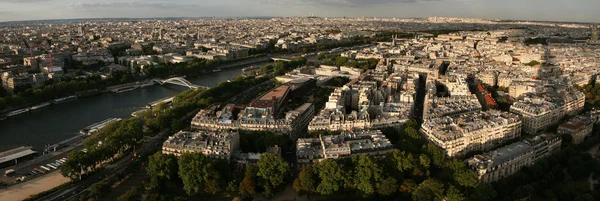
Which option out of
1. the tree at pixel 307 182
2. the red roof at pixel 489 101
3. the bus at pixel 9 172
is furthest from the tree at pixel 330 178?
the red roof at pixel 489 101

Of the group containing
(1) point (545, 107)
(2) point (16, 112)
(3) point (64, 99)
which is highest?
(1) point (545, 107)

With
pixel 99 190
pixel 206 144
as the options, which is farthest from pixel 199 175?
pixel 99 190

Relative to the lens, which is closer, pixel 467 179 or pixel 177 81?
pixel 467 179

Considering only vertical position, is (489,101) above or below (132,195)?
above

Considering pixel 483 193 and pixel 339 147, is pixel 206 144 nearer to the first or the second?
pixel 339 147

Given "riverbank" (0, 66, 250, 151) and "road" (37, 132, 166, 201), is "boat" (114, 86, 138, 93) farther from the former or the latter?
"road" (37, 132, 166, 201)

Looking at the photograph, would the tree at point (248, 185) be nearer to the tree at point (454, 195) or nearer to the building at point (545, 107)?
the tree at point (454, 195)

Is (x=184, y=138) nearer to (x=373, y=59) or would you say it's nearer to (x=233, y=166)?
(x=233, y=166)
